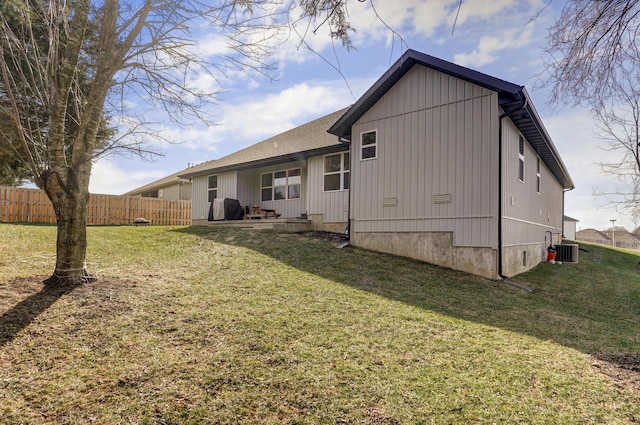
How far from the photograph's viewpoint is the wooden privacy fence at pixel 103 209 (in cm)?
Result: 1659

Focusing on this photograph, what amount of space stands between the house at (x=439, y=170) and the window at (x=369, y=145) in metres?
0.03

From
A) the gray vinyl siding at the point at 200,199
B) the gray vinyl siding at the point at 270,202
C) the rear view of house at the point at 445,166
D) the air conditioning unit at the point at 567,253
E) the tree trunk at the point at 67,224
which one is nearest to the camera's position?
the tree trunk at the point at 67,224

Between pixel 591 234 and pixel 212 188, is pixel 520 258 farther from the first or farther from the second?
pixel 591 234

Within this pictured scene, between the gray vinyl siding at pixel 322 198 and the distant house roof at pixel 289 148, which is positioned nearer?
the gray vinyl siding at pixel 322 198

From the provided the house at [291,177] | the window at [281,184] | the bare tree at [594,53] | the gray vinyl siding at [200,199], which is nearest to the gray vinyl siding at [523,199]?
the bare tree at [594,53]

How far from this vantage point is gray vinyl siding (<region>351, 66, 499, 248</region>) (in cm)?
873

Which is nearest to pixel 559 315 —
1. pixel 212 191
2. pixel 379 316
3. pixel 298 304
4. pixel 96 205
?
pixel 379 316

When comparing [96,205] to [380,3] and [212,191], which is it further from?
[380,3]

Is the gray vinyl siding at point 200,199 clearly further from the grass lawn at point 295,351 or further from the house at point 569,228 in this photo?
the house at point 569,228

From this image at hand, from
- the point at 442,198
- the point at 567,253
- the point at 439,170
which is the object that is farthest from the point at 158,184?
the point at 567,253

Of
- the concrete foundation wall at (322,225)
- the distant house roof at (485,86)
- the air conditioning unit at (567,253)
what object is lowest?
the air conditioning unit at (567,253)

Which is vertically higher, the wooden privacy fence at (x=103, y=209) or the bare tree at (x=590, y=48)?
the bare tree at (x=590, y=48)

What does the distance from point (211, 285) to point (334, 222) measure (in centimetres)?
723

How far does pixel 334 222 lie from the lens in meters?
12.9
